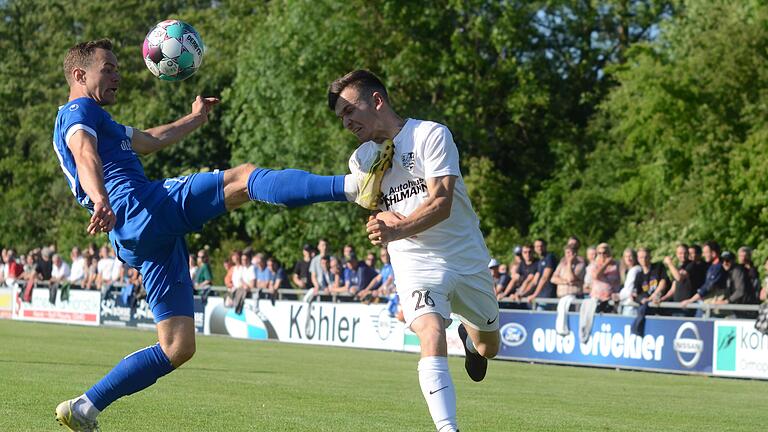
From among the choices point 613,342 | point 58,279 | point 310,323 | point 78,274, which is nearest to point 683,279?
point 613,342

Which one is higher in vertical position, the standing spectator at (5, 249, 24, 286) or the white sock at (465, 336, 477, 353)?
the standing spectator at (5, 249, 24, 286)

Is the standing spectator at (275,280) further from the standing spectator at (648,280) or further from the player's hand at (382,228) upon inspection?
the player's hand at (382,228)

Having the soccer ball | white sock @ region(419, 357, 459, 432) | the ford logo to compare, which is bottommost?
white sock @ region(419, 357, 459, 432)

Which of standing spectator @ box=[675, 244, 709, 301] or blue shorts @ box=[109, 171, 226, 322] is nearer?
blue shorts @ box=[109, 171, 226, 322]

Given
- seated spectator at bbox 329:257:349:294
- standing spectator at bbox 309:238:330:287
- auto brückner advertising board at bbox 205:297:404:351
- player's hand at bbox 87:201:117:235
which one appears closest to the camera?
player's hand at bbox 87:201:117:235

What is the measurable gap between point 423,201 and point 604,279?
13.9 m

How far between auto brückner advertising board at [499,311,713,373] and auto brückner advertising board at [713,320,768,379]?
0.66 ft

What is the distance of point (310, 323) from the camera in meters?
28.1

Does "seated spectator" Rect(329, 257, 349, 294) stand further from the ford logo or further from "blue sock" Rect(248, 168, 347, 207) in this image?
"blue sock" Rect(248, 168, 347, 207)

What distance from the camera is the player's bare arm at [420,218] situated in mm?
7570

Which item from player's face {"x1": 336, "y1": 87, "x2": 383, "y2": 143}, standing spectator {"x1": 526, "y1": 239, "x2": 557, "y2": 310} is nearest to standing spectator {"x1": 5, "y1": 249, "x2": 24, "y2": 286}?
standing spectator {"x1": 526, "y1": 239, "x2": 557, "y2": 310}

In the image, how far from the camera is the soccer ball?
952 cm

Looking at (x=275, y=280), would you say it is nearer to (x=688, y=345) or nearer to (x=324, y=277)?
(x=324, y=277)

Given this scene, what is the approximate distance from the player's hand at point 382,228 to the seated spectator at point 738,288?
1297 cm
